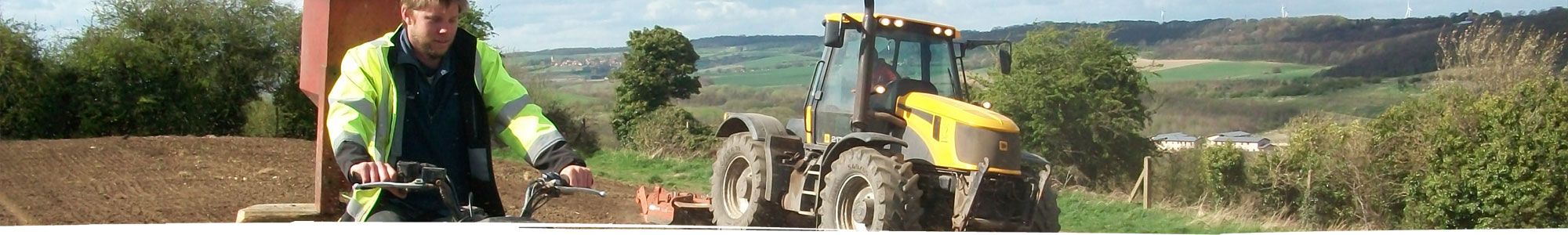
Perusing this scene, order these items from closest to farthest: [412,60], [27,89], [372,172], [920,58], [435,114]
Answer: [372,172]
[412,60]
[435,114]
[920,58]
[27,89]

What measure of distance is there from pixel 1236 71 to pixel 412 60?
367cm

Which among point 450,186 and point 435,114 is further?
point 435,114

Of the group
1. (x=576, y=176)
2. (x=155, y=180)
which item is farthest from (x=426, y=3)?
(x=155, y=180)

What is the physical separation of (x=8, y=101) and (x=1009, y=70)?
4161 mm

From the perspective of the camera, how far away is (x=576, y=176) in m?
3.51

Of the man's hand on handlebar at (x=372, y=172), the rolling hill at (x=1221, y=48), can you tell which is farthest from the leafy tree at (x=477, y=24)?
the man's hand on handlebar at (x=372, y=172)

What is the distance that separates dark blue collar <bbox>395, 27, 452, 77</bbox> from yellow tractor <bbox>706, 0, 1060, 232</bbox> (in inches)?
73.9

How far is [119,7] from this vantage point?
568 cm

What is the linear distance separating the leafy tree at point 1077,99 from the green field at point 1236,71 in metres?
0.23

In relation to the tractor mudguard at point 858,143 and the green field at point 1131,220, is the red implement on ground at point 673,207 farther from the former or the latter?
the green field at point 1131,220

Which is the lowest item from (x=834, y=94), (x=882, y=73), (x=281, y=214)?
(x=281, y=214)

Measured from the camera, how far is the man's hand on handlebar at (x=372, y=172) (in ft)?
11.0

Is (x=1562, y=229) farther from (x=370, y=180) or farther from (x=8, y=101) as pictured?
(x=8, y=101)

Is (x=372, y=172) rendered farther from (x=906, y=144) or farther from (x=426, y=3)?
(x=906, y=144)
